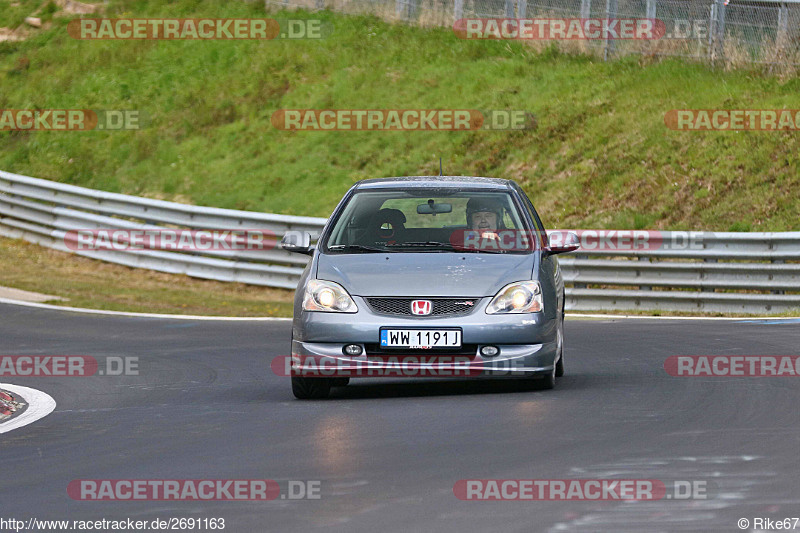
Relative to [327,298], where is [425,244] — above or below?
above

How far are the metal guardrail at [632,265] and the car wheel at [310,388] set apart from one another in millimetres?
9537

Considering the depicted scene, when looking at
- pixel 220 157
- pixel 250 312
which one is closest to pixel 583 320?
pixel 250 312

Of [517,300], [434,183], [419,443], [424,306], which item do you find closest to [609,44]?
[434,183]

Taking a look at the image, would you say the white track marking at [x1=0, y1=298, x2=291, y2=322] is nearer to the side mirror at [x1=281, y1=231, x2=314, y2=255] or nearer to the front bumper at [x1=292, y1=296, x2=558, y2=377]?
the side mirror at [x1=281, y1=231, x2=314, y2=255]

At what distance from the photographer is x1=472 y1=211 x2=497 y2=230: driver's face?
10836mm

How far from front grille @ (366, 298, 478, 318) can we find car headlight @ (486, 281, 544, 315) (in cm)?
15

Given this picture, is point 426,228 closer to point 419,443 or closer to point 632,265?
point 419,443

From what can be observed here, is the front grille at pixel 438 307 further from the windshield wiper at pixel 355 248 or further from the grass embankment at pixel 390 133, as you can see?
the grass embankment at pixel 390 133

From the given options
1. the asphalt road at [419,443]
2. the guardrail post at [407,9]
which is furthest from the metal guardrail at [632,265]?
the guardrail post at [407,9]

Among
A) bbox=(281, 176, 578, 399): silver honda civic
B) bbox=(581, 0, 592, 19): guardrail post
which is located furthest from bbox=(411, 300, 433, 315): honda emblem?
bbox=(581, 0, 592, 19): guardrail post

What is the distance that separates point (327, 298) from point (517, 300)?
133 centimetres

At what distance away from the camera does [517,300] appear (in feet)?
32.5

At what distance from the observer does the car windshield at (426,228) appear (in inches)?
416

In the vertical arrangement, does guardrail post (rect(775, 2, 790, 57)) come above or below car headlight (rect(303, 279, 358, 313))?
above
